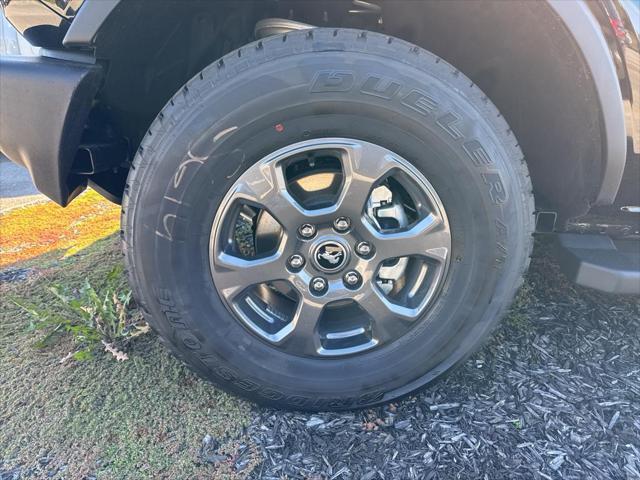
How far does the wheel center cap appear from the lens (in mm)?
1708

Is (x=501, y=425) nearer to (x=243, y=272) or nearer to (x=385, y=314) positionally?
(x=385, y=314)

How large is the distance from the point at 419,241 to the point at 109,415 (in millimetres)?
1409

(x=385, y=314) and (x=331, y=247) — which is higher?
(x=331, y=247)

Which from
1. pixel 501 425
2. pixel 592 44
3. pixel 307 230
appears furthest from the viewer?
pixel 501 425

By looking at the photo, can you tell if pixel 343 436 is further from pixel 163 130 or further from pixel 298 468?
pixel 163 130

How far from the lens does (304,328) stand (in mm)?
1771

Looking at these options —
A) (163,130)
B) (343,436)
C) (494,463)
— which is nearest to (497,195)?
(494,463)

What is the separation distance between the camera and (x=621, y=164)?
5.80 ft

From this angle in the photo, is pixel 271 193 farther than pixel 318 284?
No

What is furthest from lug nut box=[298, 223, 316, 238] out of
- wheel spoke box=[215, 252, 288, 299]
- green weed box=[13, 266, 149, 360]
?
green weed box=[13, 266, 149, 360]

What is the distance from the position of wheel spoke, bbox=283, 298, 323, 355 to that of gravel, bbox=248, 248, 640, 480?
0.31m

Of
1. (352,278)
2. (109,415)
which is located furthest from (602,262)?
(109,415)

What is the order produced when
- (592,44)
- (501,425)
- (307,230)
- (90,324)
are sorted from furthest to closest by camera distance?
(90,324) < (501,425) < (307,230) < (592,44)

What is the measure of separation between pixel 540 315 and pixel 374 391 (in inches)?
45.2
